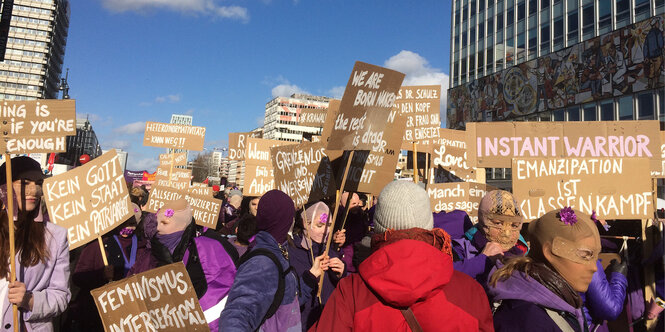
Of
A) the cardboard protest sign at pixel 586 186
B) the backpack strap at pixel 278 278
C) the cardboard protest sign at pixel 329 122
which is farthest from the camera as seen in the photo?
the cardboard protest sign at pixel 329 122

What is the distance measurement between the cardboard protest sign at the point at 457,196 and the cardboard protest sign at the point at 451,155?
1.91 meters

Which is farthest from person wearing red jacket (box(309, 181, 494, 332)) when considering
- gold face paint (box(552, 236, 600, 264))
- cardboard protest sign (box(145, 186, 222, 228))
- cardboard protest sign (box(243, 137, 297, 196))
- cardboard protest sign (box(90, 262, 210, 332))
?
cardboard protest sign (box(145, 186, 222, 228))

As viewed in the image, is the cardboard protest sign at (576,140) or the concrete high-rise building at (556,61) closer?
the cardboard protest sign at (576,140)

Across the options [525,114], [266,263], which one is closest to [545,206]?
[266,263]

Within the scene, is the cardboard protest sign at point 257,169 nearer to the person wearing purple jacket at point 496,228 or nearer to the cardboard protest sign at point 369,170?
the cardboard protest sign at point 369,170

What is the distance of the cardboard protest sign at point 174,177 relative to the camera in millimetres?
10283

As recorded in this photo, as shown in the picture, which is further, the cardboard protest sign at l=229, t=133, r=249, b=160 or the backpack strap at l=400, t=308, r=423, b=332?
the cardboard protest sign at l=229, t=133, r=249, b=160

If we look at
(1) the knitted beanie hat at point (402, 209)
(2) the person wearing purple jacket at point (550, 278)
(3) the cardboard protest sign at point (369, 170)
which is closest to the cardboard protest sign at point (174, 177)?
(3) the cardboard protest sign at point (369, 170)

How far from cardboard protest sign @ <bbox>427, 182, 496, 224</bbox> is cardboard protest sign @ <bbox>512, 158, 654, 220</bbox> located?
2.16m

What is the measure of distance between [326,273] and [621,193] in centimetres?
304

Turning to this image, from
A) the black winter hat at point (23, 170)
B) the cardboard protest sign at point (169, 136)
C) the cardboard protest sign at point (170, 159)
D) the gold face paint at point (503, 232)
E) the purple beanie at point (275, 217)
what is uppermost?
the cardboard protest sign at point (169, 136)

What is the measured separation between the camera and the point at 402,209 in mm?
2117

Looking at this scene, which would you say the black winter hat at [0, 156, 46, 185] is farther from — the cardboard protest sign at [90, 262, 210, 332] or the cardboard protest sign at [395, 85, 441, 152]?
the cardboard protest sign at [395, 85, 441, 152]

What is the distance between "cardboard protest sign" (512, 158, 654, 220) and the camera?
4406 mm
